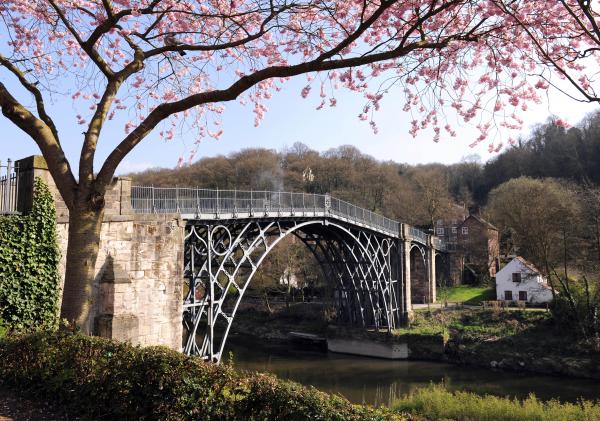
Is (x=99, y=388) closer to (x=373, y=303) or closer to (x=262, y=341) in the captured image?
(x=373, y=303)

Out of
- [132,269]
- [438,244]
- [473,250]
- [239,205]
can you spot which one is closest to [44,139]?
[132,269]

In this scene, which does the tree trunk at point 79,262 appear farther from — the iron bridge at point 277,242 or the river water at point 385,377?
the river water at point 385,377

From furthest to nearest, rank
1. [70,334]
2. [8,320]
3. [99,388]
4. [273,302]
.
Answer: [273,302] → [8,320] → [70,334] → [99,388]

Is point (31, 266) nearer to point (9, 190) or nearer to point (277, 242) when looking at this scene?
point (9, 190)

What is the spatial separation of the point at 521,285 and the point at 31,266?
118 feet

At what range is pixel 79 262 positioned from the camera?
6.68 meters

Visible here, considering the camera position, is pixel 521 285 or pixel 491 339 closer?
pixel 491 339

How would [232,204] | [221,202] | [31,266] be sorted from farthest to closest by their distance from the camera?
[232,204]
[221,202]
[31,266]

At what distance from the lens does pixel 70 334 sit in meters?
6.60

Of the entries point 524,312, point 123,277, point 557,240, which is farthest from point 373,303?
point 123,277

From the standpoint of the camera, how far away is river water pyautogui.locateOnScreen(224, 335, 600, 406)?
2345 cm

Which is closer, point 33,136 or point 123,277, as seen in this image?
point 33,136

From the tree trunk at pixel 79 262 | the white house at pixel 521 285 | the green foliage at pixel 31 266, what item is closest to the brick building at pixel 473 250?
the white house at pixel 521 285

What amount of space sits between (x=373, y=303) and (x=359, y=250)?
3.96 meters
